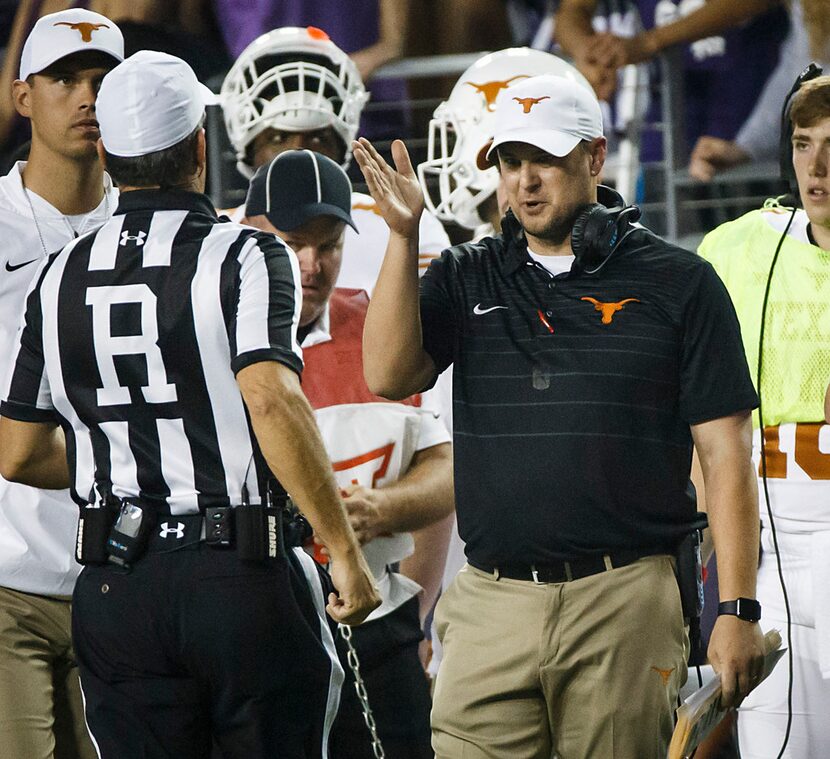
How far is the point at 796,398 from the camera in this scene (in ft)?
10.8

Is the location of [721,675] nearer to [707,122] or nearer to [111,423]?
[111,423]

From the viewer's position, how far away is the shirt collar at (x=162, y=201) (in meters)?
2.81

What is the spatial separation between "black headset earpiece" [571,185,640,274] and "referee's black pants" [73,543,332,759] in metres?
0.78

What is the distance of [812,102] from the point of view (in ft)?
10.9

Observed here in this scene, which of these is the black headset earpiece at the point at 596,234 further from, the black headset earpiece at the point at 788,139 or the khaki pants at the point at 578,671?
the black headset earpiece at the point at 788,139

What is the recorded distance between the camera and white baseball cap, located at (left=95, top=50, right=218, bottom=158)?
9.23ft

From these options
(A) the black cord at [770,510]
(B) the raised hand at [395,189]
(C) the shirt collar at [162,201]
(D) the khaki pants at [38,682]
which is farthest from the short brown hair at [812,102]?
(D) the khaki pants at [38,682]

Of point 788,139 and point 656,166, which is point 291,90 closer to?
point 656,166

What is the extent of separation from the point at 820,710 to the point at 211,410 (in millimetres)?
1475

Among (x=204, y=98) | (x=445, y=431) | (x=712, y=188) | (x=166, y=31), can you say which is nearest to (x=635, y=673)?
(x=445, y=431)

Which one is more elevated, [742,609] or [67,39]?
[67,39]

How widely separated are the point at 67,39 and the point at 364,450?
3.71 ft

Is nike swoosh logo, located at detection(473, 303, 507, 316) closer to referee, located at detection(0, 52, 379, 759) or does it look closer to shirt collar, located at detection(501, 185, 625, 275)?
shirt collar, located at detection(501, 185, 625, 275)

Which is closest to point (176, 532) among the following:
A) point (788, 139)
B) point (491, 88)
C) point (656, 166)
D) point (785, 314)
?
point (785, 314)
